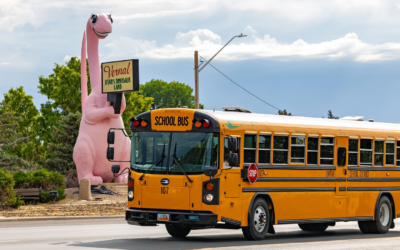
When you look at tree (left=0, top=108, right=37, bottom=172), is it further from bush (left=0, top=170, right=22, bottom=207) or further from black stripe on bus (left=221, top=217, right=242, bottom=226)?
black stripe on bus (left=221, top=217, right=242, bottom=226)

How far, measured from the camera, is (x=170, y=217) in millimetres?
14125

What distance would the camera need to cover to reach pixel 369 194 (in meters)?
18.0

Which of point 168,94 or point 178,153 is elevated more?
point 168,94

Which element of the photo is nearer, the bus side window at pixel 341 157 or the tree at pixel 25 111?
the bus side window at pixel 341 157

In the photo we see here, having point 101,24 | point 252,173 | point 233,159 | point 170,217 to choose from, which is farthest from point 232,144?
point 101,24

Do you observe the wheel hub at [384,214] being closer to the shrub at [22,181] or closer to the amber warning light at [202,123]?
the amber warning light at [202,123]

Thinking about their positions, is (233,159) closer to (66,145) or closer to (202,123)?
(202,123)

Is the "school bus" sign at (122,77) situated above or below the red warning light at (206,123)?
above

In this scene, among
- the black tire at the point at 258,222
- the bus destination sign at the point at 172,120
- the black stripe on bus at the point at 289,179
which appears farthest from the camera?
the black stripe on bus at the point at 289,179

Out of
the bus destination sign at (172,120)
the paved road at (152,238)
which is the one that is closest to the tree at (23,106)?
the paved road at (152,238)

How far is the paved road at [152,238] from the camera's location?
13.8 metres

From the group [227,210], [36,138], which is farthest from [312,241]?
[36,138]

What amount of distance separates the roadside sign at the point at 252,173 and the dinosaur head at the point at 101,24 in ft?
69.7

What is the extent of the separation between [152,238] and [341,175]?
16.6ft
